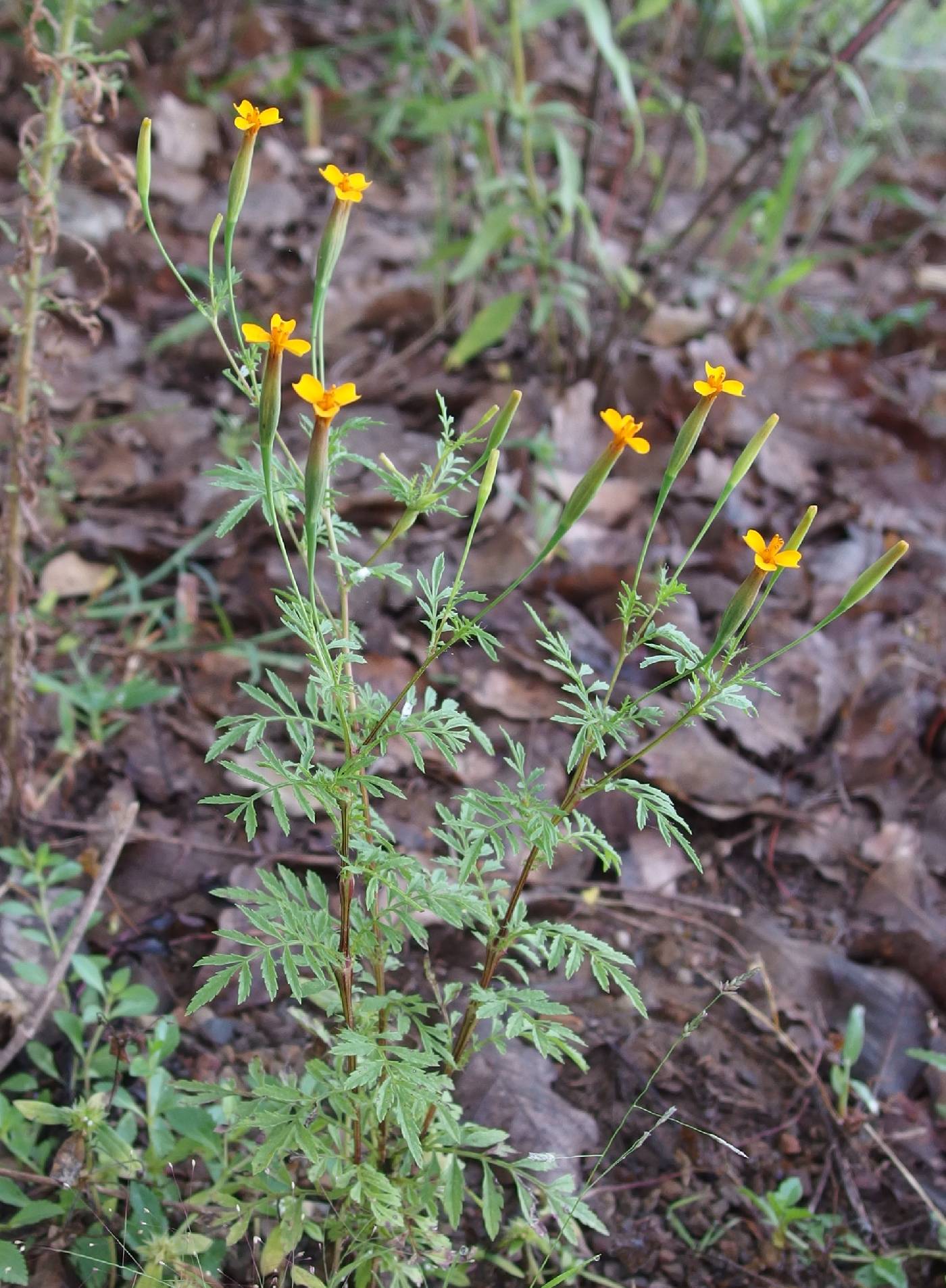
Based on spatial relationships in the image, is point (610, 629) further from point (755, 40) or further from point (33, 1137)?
point (755, 40)

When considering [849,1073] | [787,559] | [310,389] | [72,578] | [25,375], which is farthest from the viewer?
[72,578]

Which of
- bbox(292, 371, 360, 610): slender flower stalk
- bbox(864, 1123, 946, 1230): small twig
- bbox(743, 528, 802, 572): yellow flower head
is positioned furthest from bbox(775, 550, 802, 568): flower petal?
bbox(864, 1123, 946, 1230): small twig

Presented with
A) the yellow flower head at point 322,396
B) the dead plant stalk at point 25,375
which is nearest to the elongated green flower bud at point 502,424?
the yellow flower head at point 322,396

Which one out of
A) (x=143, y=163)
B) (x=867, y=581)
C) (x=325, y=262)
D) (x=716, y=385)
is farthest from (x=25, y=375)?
(x=867, y=581)

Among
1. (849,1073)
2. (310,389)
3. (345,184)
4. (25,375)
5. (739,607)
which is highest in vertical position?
(345,184)

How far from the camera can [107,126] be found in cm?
384

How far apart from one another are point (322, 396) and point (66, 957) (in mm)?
1152

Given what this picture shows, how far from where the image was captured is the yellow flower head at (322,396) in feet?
3.18

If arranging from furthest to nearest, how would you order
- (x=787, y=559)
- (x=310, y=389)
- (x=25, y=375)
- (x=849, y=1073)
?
(x=849, y=1073), (x=25, y=375), (x=787, y=559), (x=310, y=389)

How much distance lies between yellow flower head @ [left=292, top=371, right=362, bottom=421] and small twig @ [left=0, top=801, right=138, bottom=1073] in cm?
98

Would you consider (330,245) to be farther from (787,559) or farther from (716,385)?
(787,559)

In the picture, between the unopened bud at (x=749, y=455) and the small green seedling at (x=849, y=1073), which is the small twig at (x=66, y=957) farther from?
the small green seedling at (x=849, y=1073)

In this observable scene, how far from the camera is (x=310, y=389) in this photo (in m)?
0.97

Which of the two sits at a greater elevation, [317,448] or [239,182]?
[239,182]
